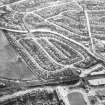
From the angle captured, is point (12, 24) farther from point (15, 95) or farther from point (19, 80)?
point (15, 95)

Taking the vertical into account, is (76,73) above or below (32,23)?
below

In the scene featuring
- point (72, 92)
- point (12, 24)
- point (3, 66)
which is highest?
point (12, 24)

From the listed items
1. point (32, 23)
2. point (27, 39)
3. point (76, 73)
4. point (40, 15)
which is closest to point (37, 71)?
point (76, 73)

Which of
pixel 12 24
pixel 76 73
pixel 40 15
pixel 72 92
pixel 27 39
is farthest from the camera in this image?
pixel 40 15

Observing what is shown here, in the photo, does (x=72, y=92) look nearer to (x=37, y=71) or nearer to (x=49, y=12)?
(x=37, y=71)

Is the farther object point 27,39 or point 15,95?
point 27,39

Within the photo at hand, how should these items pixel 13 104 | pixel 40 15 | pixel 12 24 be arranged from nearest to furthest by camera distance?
pixel 13 104 → pixel 12 24 → pixel 40 15

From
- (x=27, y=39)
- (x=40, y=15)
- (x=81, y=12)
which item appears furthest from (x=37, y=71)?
(x=81, y=12)
